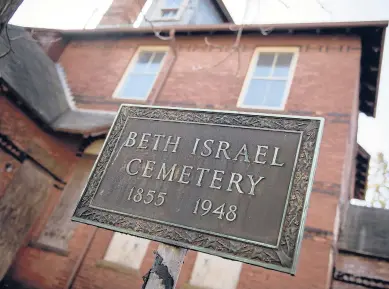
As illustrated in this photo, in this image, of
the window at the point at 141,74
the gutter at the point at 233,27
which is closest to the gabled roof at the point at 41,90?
the window at the point at 141,74

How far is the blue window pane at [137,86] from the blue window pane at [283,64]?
12.6 feet

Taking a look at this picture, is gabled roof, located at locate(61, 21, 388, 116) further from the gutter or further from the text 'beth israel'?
the text 'beth israel'

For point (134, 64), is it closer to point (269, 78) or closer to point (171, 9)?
point (269, 78)

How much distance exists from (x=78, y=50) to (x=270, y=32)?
7296mm

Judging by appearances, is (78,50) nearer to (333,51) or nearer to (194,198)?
(333,51)

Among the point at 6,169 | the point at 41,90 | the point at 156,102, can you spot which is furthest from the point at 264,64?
the point at 6,169

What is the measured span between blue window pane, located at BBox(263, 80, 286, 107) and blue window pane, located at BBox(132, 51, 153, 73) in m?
4.33

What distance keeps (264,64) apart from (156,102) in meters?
3.36

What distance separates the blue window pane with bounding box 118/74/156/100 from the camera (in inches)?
372

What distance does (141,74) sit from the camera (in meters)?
9.93

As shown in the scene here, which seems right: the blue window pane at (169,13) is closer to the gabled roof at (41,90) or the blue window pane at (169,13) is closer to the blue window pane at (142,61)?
the blue window pane at (142,61)

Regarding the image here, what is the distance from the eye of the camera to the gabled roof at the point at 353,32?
7682mm

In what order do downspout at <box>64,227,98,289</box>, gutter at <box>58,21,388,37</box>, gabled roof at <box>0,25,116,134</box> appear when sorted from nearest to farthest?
1. downspout at <box>64,227,98,289</box>
2. gabled roof at <box>0,25,116,134</box>
3. gutter at <box>58,21,388,37</box>

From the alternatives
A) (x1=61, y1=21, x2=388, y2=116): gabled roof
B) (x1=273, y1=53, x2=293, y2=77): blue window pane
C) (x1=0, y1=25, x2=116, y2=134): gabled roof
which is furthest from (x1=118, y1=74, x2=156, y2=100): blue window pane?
(x1=273, y1=53, x2=293, y2=77): blue window pane
